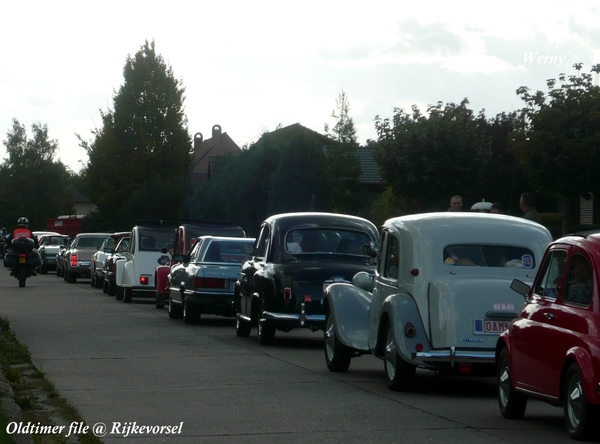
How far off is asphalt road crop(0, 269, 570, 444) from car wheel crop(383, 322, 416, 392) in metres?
0.10

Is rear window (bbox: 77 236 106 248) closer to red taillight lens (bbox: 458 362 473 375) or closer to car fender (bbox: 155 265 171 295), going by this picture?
car fender (bbox: 155 265 171 295)

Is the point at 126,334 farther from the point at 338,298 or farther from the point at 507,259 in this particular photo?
the point at 507,259

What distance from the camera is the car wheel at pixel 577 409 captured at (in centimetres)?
756

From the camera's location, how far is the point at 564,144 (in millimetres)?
30703

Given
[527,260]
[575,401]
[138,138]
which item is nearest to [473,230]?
[527,260]

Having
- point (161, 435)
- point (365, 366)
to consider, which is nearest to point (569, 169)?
point (365, 366)

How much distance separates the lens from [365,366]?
1354 cm

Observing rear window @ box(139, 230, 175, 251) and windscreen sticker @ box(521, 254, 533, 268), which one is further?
rear window @ box(139, 230, 175, 251)

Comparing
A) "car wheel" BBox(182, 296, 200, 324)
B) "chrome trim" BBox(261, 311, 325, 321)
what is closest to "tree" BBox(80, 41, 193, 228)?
"car wheel" BBox(182, 296, 200, 324)

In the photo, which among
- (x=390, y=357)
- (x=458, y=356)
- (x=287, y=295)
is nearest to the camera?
(x=458, y=356)

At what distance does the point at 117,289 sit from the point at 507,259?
18750 mm

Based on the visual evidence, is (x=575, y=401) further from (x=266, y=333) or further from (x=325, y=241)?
(x=266, y=333)

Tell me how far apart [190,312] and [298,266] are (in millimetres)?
5385

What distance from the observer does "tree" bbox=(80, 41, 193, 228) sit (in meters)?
74.1
